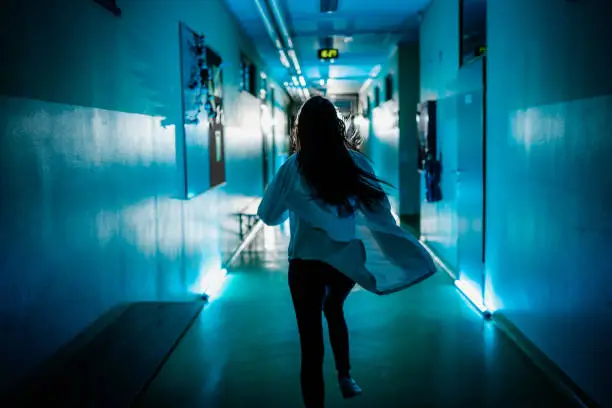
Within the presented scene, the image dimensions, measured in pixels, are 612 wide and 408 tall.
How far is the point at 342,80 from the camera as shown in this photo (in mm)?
15711

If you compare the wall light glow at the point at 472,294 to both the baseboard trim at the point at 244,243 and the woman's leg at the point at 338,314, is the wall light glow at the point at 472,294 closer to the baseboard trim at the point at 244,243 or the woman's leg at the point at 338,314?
the woman's leg at the point at 338,314

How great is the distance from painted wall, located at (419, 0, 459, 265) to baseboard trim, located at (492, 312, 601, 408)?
178 cm

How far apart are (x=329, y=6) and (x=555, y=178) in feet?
14.4

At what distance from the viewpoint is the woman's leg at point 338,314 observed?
2391 mm

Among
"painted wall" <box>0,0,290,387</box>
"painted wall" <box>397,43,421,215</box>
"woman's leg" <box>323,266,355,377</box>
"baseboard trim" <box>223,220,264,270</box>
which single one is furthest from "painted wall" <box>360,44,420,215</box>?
"woman's leg" <box>323,266,355,377</box>

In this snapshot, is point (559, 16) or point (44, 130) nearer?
point (44, 130)

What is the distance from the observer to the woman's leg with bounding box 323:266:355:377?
2391 millimetres

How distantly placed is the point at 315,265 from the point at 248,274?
3.77 metres

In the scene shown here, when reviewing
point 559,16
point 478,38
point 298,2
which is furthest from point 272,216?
point 478,38

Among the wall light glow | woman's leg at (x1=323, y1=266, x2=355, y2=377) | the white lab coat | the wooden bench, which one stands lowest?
the wall light glow

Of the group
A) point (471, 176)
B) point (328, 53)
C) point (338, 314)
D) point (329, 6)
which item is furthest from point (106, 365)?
point (328, 53)

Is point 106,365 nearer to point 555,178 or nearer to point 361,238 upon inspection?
point 361,238

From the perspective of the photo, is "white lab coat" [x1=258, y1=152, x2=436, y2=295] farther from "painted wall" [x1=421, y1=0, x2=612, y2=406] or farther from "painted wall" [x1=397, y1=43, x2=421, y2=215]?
"painted wall" [x1=397, y1=43, x2=421, y2=215]

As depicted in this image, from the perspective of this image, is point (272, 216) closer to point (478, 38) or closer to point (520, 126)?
point (520, 126)
